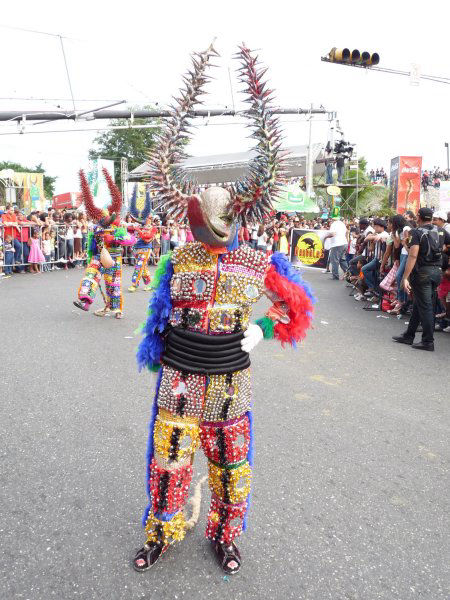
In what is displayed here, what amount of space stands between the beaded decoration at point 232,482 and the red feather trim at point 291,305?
0.66m

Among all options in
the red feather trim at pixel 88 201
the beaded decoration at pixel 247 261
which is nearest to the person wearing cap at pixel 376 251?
the red feather trim at pixel 88 201

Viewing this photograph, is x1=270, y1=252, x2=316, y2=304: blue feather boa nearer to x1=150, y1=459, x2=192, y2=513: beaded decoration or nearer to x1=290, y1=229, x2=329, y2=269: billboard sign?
x1=150, y1=459, x2=192, y2=513: beaded decoration

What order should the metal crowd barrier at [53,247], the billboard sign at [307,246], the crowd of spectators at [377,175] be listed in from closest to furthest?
the metal crowd barrier at [53,247] → the billboard sign at [307,246] → the crowd of spectators at [377,175]

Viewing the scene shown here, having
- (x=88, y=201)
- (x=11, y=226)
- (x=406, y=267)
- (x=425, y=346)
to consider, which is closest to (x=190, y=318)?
(x=88, y=201)

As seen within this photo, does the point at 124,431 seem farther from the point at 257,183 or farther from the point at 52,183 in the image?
the point at 52,183

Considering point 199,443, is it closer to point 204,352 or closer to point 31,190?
point 204,352

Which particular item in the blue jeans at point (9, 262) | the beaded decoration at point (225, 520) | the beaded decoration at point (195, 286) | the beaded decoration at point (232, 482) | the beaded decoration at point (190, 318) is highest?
the beaded decoration at point (195, 286)

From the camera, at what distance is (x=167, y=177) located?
7.29 ft

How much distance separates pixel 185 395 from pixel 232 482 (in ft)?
1.63

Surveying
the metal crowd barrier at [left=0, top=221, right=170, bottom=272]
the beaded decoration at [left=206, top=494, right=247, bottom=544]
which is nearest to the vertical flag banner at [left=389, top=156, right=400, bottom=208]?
the metal crowd barrier at [left=0, top=221, right=170, bottom=272]

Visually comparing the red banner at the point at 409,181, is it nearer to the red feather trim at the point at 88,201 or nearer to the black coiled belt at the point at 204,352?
the red feather trim at the point at 88,201

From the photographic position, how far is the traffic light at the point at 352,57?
1019 cm

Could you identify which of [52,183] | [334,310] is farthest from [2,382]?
[52,183]

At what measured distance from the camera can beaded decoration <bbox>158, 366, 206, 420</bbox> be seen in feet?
7.47
